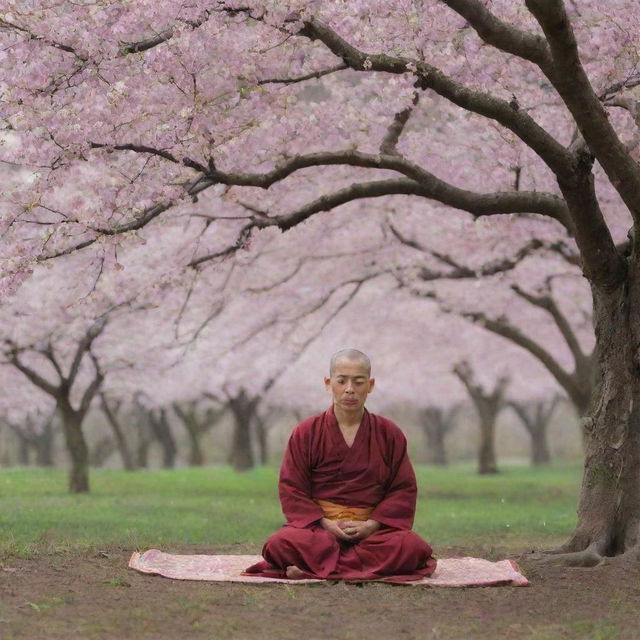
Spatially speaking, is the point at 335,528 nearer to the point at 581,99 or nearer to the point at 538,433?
the point at 581,99

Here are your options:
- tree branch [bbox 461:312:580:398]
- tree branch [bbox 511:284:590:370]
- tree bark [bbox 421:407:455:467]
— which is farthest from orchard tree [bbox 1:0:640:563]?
tree bark [bbox 421:407:455:467]

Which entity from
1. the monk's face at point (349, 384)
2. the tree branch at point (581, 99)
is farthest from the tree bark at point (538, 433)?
the monk's face at point (349, 384)

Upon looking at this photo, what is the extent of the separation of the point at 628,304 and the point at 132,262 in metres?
8.52

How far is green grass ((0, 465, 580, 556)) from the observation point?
1101 centimetres

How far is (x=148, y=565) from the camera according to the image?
7.79 metres

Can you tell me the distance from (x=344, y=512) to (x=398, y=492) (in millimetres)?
421

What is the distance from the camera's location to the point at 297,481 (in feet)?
24.5

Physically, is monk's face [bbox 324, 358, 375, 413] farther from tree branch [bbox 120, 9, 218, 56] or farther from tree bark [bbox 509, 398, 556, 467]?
tree bark [bbox 509, 398, 556, 467]

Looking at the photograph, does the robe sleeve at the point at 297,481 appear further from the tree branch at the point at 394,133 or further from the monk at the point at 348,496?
the tree branch at the point at 394,133

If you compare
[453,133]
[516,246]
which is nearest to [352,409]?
[453,133]

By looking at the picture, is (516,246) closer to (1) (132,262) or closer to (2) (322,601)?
(1) (132,262)

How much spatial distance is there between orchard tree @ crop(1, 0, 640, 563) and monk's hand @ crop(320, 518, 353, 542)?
2.08 metres

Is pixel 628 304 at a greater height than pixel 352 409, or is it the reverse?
pixel 628 304

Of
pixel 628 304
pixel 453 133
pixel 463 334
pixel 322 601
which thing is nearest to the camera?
pixel 322 601
